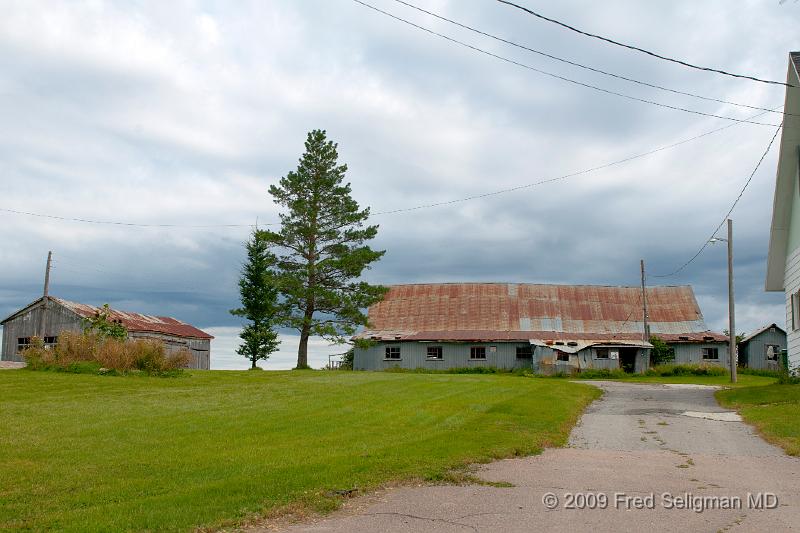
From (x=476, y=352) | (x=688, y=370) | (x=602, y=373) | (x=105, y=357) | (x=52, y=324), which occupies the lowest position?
(x=602, y=373)

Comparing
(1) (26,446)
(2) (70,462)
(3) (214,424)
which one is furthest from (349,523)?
(3) (214,424)

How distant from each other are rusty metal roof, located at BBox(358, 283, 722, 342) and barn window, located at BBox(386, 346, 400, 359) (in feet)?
3.04

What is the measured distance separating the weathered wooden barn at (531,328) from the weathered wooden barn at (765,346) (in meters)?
5.11

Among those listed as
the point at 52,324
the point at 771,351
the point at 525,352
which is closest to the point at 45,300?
the point at 52,324

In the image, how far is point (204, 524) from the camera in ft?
22.3

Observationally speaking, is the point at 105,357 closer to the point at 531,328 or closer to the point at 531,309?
the point at 531,328

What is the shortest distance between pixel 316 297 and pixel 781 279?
24.5m

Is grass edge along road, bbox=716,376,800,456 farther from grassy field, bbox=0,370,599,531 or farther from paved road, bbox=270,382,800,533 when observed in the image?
grassy field, bbox=0,370,599,531

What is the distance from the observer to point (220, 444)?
11.6 metres

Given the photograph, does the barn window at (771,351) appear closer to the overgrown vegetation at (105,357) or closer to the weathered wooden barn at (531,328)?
the weathered wooden barn at (531,328)

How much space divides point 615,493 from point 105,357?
21.9 metres

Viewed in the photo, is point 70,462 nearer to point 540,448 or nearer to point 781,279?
point 540,448

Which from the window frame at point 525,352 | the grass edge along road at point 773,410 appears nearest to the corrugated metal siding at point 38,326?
the window frame at point 525,352

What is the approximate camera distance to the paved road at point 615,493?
6965mm
